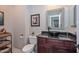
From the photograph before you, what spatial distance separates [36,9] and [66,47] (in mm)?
767

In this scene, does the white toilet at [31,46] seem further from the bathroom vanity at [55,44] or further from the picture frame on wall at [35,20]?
the picture frame on wall at [35,20]

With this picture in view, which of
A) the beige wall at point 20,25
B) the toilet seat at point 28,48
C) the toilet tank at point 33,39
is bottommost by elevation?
the toilet seat at point 28,48

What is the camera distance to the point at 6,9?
61.0 inches

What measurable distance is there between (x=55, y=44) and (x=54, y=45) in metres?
0.02

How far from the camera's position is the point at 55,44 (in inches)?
66.5

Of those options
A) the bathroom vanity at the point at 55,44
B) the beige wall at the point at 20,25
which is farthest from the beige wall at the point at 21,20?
the bathroom vanity at the point at 55,44

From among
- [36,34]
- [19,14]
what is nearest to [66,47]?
[36,34]

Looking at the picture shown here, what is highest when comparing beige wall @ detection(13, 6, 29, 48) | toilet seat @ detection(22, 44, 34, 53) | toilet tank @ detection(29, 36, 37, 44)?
beige wall @ detection(13, 6, 29, 48)

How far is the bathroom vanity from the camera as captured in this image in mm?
1598

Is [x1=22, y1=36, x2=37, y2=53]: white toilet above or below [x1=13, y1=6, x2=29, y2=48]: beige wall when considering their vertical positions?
below

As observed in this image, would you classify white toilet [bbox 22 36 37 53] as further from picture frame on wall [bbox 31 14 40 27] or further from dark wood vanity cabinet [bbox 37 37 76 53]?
picture frame on wall [bbox 31 14 40 27]

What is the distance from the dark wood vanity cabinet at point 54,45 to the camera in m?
1.60

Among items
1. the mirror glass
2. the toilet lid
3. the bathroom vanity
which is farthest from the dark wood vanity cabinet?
the mirror glass

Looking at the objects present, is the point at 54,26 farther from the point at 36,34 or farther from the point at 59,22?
the point at 36,34
